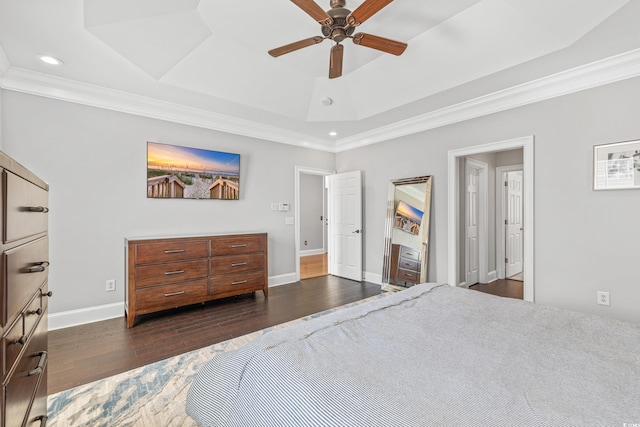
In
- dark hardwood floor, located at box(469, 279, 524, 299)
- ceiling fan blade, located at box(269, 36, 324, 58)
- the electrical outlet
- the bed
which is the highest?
ceiling fan blade, located at box(269, 36, 324, 58)

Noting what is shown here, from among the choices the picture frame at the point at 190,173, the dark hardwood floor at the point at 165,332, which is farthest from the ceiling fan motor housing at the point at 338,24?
the dark hardwood floor at the point at 165,332

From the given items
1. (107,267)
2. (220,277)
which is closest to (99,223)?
(107,267)

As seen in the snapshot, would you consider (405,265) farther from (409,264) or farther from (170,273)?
(170,273)

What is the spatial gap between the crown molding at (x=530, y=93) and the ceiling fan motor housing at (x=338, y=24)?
2271 mm

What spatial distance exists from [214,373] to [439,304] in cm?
139

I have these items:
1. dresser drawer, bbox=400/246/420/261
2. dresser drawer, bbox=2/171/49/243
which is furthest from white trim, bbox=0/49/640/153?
dresser drawer, bbox=2/171/49/243

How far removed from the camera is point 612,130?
9.08 ft

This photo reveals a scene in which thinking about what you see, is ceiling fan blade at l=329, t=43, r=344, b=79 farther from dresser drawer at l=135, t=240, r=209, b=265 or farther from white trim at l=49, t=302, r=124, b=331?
white trim at l=49, t=302, r=124, b=331

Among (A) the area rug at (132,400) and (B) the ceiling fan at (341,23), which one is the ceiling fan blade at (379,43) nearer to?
(B) the ceiling fan at (341,23)

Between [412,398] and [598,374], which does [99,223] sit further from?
[598,374]

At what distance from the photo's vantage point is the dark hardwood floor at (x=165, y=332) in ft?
7.73

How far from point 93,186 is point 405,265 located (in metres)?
4.19

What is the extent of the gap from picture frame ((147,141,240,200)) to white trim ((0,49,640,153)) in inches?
16.0

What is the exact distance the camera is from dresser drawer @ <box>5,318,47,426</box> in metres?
0.82
